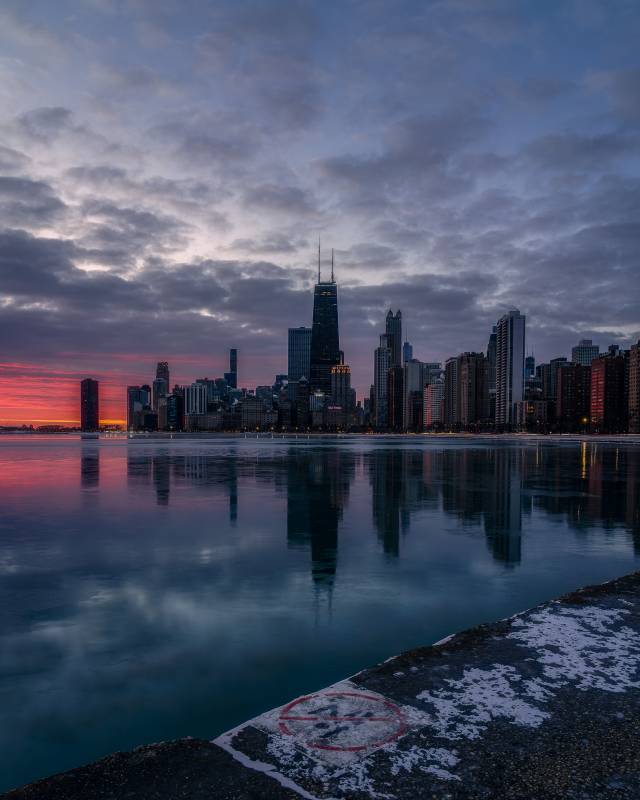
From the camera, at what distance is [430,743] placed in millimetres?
6566

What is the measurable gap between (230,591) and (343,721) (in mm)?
7753

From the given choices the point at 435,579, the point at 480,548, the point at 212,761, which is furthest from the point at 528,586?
the point at 212,761

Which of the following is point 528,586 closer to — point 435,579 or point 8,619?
point 435,579

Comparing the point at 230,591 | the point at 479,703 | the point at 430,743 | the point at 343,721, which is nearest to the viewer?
the point at 430,743

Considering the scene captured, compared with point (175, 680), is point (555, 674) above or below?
above

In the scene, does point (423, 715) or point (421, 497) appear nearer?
point (423, 715)

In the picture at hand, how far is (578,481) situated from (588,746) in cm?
4045

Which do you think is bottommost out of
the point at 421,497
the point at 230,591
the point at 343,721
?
the point at 421,497

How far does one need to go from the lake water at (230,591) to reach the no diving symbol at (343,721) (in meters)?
1.51

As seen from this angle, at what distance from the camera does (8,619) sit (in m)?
12.4

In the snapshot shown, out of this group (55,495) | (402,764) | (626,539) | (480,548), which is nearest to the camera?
(402,764)

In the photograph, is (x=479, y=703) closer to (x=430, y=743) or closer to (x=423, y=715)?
(x=423, y=715)

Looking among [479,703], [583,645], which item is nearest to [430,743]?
[479,703]

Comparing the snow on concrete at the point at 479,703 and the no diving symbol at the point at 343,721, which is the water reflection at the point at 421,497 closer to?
the snow on concrete at the point at 479,703
